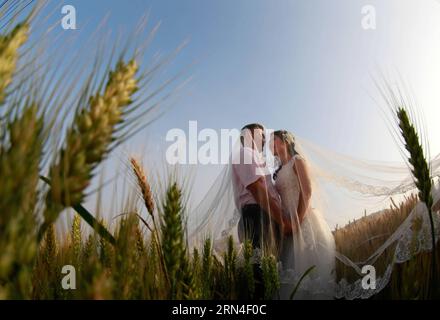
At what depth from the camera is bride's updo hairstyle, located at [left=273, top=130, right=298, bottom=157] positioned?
411 centimetres

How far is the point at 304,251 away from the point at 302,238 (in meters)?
0.12

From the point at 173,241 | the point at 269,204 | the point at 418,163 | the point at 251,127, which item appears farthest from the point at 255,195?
the point at 173,241

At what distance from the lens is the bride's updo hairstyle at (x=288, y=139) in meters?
4.11

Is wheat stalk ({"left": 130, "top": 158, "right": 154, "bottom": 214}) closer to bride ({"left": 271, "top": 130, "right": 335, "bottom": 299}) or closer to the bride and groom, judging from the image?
the bride and groom

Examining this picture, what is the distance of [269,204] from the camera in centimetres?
385

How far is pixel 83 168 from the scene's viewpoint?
0.92 m

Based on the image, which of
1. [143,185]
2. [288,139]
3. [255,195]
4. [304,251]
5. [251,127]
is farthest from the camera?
[251,127]

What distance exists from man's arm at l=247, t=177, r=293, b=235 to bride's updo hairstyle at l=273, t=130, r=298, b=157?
0.44 m

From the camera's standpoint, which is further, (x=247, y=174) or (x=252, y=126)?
(x=252, y=126)

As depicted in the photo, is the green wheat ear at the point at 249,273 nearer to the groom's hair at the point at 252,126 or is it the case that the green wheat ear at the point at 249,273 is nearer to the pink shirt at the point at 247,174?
the pink shirt at the point at 247,174

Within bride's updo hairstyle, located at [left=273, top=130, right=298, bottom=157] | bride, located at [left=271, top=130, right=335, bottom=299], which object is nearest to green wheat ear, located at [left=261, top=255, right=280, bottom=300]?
bride, located at [left=271, top=130, right=335, bottom=299]

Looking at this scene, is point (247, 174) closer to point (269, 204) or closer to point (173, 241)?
point (269, 204)

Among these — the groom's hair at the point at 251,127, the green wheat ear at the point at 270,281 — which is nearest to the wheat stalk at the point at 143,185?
the green wheat ear at the point at 270,281

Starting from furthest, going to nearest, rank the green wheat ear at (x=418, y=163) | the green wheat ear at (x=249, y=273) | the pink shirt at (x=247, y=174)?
the pink shirt at (x=247, y=174)
the green wheat ear at (x=249, y=273)
the green wheat ear at (x=418, y=163)
